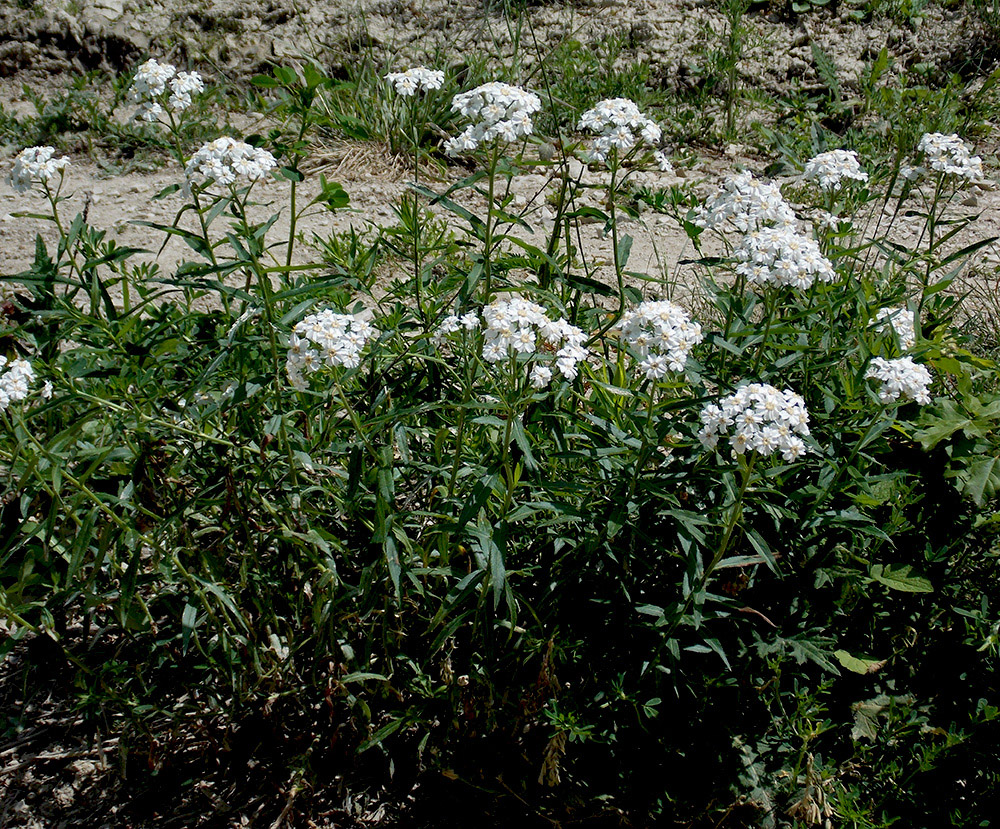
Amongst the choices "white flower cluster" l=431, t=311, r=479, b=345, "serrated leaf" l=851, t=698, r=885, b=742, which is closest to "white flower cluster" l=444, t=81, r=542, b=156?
"white flower cluster" l=431, t=311, r=479, b=345

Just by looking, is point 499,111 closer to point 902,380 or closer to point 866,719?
point 902,380

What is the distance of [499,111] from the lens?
6.93 feet

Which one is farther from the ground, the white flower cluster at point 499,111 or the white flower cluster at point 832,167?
the white flower cluster at point 499,111

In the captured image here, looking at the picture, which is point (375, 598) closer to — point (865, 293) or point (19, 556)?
point (19, 556)

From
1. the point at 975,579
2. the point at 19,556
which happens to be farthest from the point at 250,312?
the point at 975,579

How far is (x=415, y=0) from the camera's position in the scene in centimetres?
680

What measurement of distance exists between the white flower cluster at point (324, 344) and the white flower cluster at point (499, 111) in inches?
Answer: 23.1

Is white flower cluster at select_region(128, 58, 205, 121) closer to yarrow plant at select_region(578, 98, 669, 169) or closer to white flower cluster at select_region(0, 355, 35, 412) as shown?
white flower cluster at select_region(0, 355, 35, 412)

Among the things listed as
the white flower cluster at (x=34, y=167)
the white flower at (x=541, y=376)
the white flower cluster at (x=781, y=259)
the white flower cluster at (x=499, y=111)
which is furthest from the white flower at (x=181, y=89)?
the white flower cluster at (x=781, y=259)

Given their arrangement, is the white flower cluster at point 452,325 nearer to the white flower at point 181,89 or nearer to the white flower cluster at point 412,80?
the white flower cluster at point 412,80

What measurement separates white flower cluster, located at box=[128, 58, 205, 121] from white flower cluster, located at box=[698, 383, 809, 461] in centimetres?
161

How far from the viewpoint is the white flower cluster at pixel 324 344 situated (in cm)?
188

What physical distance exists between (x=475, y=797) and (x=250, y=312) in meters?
1.45

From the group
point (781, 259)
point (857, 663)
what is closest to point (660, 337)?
point (781, 259)
